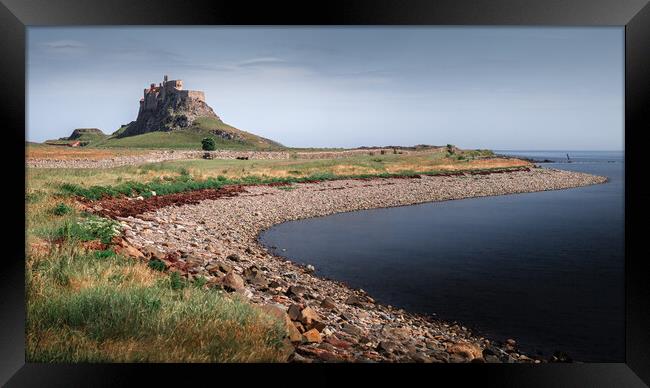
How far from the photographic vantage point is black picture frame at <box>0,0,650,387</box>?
5.17 metres

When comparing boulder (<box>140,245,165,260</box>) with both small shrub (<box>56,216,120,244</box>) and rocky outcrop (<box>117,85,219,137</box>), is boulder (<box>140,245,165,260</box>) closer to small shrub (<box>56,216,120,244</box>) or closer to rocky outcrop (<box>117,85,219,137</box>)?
small shrub (<box>56,216,120,244</box>)

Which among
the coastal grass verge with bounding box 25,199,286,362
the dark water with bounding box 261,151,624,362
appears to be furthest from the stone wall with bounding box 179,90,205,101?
the coastal grass verge with bounding box 25,199,286,362

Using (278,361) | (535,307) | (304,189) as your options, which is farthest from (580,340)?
(304,189)

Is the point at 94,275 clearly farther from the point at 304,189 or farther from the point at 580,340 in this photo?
the point at 304,189

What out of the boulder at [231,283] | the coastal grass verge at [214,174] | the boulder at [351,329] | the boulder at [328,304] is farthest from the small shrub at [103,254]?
the coastal grass verge at [214,174]

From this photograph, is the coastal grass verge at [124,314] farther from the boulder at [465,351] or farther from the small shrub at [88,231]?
the boulder at [465,351]

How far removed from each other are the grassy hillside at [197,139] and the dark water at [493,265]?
57.6m

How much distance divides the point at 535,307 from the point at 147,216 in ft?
34.4

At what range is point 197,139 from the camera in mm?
82812

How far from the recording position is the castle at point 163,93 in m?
95.2

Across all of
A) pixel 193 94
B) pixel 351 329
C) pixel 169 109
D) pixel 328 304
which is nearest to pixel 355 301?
pixel 328 304

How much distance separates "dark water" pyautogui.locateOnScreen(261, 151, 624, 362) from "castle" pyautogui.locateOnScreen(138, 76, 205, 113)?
3160 inches

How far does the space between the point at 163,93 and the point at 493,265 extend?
96.2 meters
